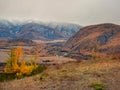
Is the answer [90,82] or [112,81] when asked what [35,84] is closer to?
[90,82]

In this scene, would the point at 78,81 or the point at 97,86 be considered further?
the point at 78,81

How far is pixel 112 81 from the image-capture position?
2533cm

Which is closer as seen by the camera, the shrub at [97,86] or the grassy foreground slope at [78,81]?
the shrub at [97,86]

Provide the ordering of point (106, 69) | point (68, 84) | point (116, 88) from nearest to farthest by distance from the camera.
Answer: point (116, 88) < point (68, 84) < point (106, 69)

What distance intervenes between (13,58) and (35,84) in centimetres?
8023

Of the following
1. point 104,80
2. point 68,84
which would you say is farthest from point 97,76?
point 68,84

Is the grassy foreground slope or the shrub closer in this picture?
the shrub

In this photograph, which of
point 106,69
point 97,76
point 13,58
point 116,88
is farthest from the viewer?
point 13,58

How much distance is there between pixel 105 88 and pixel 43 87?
17.0ft

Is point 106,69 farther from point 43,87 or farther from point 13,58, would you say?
point 13,58

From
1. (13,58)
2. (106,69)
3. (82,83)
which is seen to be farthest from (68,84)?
(13,58)

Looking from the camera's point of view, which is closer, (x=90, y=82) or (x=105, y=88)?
(x=105, y=88)

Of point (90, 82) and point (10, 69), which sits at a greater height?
point (90, 82)

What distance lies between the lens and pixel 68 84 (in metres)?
25.2
